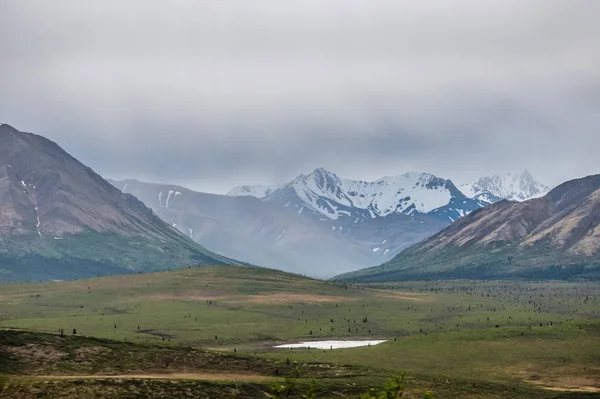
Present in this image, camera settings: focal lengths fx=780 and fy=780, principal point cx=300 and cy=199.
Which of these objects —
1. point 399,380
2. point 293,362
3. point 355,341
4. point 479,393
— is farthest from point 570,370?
point 399,380

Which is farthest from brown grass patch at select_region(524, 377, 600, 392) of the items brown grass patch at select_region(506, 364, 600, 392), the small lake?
the small lake

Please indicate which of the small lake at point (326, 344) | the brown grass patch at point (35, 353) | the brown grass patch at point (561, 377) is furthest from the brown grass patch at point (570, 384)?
the brown grass patch at point (35, 353)

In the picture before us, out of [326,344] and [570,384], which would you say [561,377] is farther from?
[326,344]

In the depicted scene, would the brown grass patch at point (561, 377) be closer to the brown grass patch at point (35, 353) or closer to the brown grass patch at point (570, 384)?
the brown grass patch at point (570, 384)

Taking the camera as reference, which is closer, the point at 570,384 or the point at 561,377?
the point at 570,384

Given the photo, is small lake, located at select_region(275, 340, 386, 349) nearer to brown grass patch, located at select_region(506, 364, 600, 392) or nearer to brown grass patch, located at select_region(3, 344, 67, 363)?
brown grass patch, located at select_region(506, 364, 600, 392)

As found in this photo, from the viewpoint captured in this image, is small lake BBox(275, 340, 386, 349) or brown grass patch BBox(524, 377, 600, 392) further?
small lake BBox(275, 340, 386, 349)

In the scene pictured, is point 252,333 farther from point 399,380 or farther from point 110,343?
point 399,380

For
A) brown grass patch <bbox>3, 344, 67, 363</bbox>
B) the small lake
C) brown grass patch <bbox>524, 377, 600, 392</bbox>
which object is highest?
brown grass patch <bbox>3, 344, 67, 363</bbox>

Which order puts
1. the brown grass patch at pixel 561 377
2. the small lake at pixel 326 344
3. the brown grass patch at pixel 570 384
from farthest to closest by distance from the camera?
the small lake at pixel 326 344, the brown grass patch at pixel 561 377, the brown grass patch at pixel 570 384

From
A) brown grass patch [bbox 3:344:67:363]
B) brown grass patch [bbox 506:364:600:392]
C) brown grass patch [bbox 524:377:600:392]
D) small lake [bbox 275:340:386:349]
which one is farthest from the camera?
small lake [bbox 275:340:386:349]

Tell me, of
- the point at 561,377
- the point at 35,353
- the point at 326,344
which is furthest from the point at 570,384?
the point at 35,353

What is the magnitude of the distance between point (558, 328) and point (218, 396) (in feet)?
325

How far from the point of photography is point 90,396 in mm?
72562
